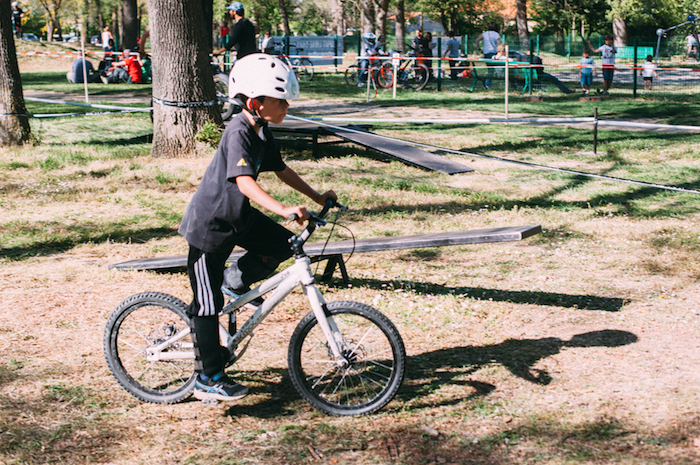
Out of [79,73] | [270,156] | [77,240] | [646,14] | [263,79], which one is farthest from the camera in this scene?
[646,14]

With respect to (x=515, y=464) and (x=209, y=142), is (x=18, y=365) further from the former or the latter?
(x=209, y=142)

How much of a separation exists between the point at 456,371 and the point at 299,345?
3.84 feet

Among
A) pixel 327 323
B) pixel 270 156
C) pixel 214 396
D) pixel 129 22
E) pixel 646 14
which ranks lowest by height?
pixel 214 396

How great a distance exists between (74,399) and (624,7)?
47.1 metres

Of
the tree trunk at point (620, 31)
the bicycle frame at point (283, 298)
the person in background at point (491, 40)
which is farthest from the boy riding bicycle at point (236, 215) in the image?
the tree trunk at point (620, 31)

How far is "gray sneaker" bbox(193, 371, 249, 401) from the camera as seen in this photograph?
12.3 ft

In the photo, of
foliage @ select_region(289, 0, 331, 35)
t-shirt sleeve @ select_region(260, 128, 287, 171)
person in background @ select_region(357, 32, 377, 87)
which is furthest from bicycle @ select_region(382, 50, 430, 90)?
foliage @ select_region(289, 0, 331, 35)

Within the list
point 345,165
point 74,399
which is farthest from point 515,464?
point 345,165

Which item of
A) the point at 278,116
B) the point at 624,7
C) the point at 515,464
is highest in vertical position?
the point at 624,7

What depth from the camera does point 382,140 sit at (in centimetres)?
1148

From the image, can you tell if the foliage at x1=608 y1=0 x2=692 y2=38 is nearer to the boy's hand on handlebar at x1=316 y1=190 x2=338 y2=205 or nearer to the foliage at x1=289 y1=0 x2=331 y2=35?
the foliage at x1=289 y1=0 x2=331 y2=35

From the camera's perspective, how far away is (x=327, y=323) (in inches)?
143

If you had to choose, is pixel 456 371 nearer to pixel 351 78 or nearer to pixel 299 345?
pixel 299 345

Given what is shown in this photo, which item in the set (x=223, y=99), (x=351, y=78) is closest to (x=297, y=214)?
(x=223, y=99)
